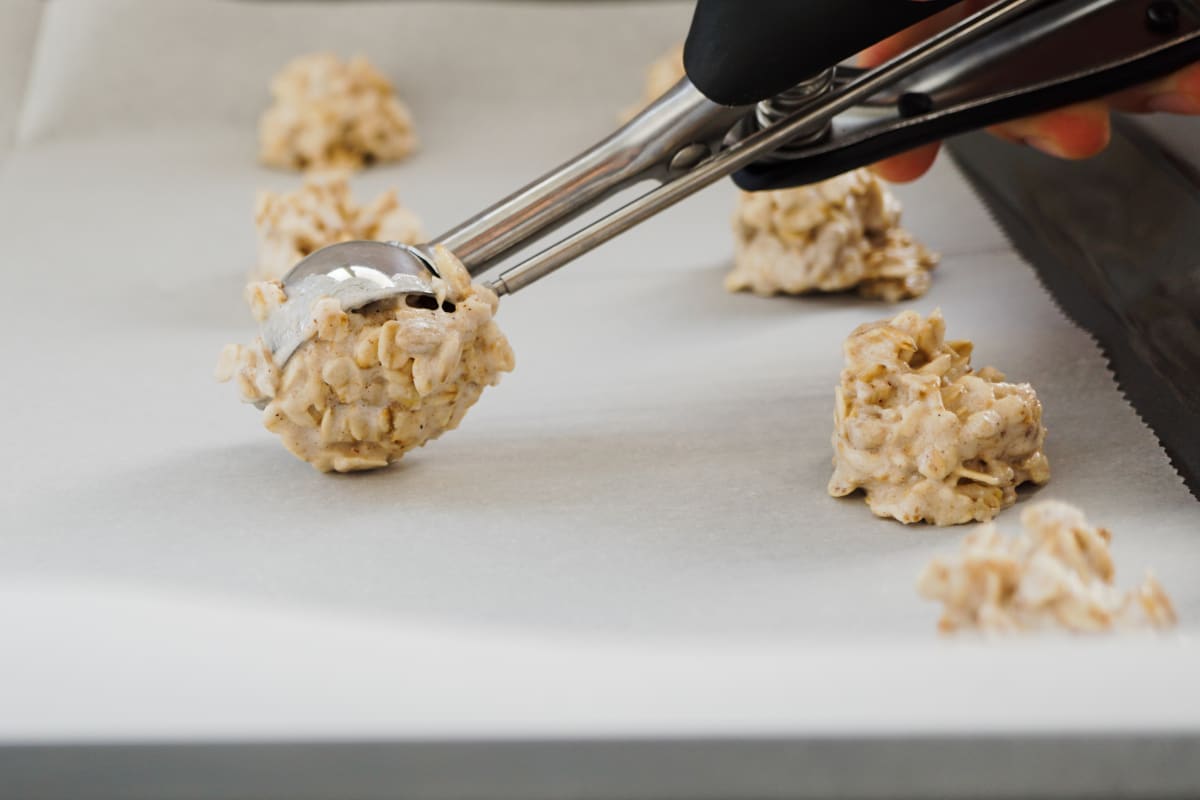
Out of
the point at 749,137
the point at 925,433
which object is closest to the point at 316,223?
the point at 749,137

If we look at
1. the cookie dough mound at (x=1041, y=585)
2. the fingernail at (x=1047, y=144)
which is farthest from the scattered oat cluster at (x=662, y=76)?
the cookie dough mound at (x=1041, y=585)

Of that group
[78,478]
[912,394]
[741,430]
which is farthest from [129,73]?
[912,394]

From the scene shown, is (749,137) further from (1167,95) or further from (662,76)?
(662,76)

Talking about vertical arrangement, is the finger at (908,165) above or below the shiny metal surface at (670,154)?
above

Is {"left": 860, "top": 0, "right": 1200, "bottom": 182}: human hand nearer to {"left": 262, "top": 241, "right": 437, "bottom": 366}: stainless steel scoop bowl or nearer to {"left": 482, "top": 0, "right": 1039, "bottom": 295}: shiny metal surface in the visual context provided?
{"left": 482, "top": 0, "right": 1039, "bottom": 295}: shiny metal surface

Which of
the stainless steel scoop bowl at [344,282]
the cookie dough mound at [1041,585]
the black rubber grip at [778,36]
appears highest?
the black rubber grip at [778,36]

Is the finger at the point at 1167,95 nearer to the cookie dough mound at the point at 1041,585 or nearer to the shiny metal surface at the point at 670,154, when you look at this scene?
the shiny metal surface at the point at 670,154

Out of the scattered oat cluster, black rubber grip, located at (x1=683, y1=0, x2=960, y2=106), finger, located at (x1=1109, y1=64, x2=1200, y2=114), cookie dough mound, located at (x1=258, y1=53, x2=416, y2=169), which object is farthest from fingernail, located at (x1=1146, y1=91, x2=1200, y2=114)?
cookie dough mound, located at (x1=258, y1=53, x2=416, y2=169)
